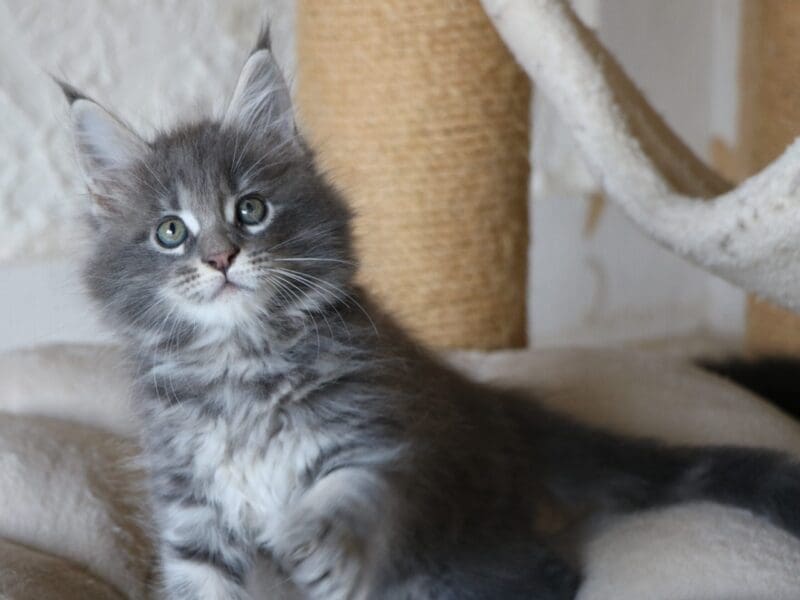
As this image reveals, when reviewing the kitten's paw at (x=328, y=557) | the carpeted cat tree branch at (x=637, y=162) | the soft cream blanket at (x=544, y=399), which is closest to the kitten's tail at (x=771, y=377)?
the soft cream blanket at (x=544, y=399)

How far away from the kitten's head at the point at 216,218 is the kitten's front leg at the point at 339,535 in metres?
0.25

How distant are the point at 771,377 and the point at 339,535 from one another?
51.5 inches

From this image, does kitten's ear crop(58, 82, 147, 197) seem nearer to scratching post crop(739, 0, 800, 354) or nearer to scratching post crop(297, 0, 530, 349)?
scratching post crop(297, 0, 530, 349)

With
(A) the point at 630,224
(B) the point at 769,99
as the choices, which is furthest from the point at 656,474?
(A) the point at 630,224

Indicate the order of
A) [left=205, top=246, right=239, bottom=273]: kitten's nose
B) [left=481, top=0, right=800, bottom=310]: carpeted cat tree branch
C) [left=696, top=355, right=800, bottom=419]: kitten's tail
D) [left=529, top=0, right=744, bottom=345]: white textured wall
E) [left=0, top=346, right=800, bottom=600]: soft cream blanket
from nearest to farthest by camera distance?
1. [left=205, top=246, right=239, bottom=273]: kitten's nose
2. [left=0, top=346, right=800, bottom=600]: soft cream blanket
3. [left=481, top=0, right=800, bottom=310]: carpeted cat tree branch
4. [left=696, top=355, right=800, bottom=419]: kitten's tail
5. [left=529, top=0, right=744, bottom=345]: white textured wall

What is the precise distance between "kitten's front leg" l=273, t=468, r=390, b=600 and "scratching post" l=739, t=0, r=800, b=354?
1426mm

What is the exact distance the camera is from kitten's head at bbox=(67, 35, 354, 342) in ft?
4.33

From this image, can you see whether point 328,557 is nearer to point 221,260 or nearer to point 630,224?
point 221,260

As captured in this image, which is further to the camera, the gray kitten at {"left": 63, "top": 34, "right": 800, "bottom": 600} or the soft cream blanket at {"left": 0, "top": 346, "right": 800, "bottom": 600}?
the soft cream blanket at {"left": 0, "top": 346, "right": 800, "bottom": 600}

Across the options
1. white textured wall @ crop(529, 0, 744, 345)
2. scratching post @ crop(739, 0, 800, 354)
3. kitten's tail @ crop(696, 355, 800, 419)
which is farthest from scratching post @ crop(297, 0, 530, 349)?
white textured wall @ crop(529, 0, 744, 345)

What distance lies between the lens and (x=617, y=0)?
129 inches

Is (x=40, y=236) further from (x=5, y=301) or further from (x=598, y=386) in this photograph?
(x=598, y=386)

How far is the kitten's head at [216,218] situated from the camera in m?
1.32

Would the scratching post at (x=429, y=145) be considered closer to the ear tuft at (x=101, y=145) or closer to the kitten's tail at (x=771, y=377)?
the kitten's tail at (x=771, y=377)
